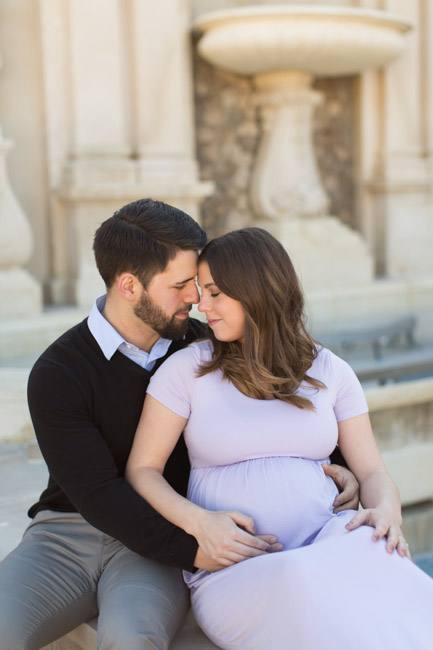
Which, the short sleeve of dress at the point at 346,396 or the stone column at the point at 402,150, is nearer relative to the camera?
the short sleeve of dress at the point at 346,396

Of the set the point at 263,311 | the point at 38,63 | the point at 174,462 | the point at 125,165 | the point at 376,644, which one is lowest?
the point at 376,644

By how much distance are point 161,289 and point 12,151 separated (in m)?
5.08

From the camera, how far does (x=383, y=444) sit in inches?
163

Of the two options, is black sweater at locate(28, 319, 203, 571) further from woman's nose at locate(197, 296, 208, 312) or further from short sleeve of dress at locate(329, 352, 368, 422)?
short sleeve of dress at locate(329, 352, 368, 422)

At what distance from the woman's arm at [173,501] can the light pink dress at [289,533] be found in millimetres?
37

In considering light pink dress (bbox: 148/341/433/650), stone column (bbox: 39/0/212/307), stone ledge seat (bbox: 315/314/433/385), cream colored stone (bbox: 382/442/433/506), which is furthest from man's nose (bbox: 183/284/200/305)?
stone column (bbox: 39/0/212/307)

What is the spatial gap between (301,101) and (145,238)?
19.6ft

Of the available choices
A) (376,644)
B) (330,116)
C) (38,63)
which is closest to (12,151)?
(38,63)

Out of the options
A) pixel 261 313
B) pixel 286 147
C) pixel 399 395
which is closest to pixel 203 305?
pixel 261 313

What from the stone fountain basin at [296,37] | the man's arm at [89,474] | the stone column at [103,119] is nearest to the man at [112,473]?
the man's arm at [89,474]

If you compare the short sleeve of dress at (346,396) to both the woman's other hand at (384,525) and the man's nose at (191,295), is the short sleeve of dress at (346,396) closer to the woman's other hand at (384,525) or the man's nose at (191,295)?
the woman's other hand at (384,525)

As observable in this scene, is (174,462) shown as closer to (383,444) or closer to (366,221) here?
(383,444)

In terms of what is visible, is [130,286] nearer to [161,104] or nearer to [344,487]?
[344,487]

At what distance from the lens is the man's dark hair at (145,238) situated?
217cm
